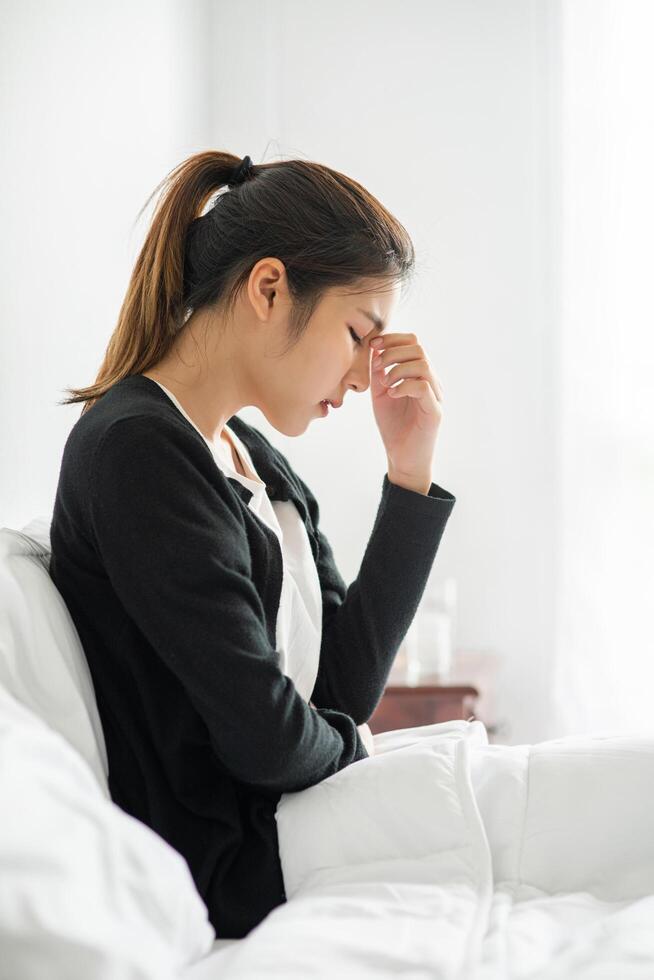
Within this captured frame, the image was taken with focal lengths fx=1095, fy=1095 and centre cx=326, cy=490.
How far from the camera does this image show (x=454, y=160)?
2.88 metres

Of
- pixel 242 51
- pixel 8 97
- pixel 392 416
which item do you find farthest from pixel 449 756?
pixel 242 51

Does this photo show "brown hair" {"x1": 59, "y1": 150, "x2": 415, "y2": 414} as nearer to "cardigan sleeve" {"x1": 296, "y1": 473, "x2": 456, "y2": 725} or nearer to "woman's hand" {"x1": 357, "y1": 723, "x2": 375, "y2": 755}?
"cardigan sleeve" {"x1": 296, "y1": 473, "x2": 456, "y2": 725}

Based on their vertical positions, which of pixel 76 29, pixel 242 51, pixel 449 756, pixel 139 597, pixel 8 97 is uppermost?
pixel 242 51

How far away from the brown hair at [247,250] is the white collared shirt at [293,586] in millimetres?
86

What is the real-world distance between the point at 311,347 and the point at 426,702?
1128 millimetres

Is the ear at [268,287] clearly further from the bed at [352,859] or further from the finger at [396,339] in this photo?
the bed at [352,859]

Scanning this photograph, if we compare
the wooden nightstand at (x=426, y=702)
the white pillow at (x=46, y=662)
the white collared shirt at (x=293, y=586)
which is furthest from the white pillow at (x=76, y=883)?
the wooden nightstand at (x=426, y=702)

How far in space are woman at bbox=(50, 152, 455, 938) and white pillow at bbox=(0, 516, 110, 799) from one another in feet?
0.14

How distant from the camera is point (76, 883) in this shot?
0.66 metres

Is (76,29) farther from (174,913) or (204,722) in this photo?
(174,913)

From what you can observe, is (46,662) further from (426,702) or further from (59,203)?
(426,702)

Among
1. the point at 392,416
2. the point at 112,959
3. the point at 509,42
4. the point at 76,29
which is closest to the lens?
the point at 112,959

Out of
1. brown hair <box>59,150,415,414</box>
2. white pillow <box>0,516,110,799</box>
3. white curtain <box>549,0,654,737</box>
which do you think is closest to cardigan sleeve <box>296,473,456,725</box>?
brown hair <box>59,150,415,414</box>

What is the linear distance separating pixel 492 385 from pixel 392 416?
4.81 ft
